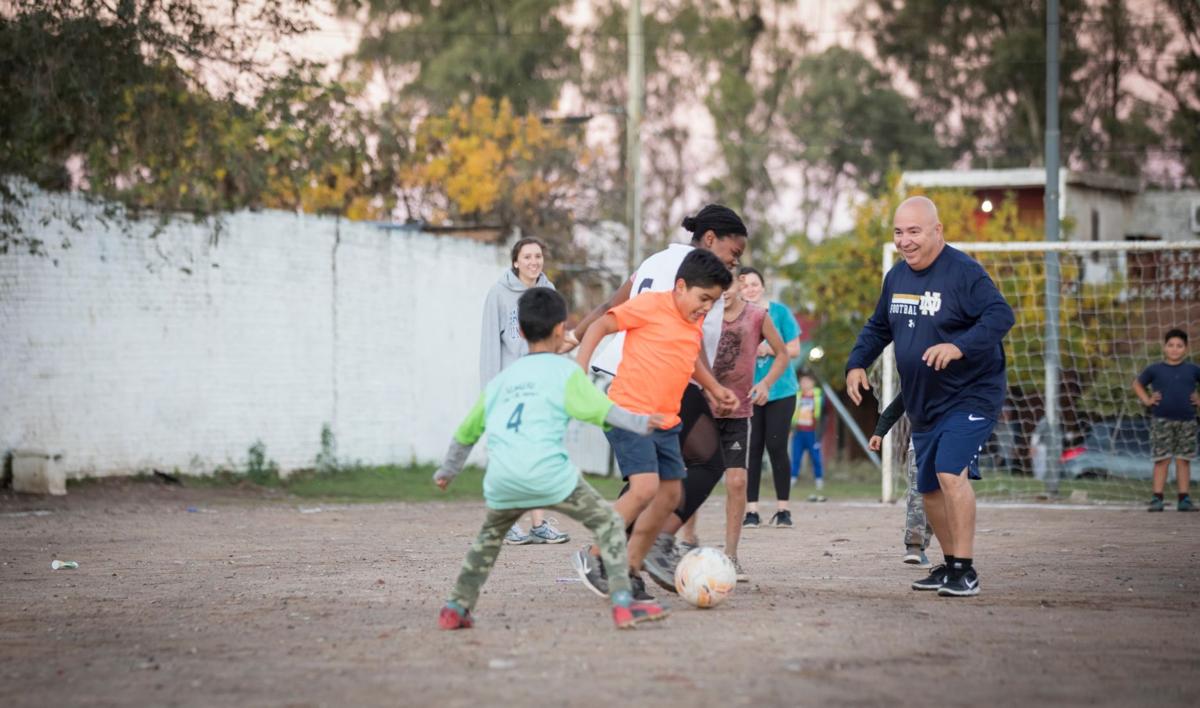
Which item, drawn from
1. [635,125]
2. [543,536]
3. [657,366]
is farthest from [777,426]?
[635,125]

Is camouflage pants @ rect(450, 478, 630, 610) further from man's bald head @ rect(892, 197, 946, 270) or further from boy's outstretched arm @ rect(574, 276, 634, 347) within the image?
man's bald head @ rect(892, 197, 946, 270)

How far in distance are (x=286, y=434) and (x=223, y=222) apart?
→ 266 cm

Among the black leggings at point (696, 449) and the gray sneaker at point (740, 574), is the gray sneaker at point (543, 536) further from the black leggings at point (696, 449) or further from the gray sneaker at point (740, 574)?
the black leggings at point (696, 449)

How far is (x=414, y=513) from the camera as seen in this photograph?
46.5 ft

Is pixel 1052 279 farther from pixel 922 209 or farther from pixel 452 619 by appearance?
pixel 452 619

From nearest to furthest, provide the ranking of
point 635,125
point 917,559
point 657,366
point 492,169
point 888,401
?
point 657,366
point 917,559
point 888,401
point 635,125
point 492,169

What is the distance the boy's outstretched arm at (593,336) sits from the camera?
693 centimetres

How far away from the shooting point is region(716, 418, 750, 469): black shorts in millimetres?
8414

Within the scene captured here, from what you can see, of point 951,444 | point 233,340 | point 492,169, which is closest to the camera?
point 951,444

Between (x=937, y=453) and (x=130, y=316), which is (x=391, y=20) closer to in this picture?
(x=130, y=316)

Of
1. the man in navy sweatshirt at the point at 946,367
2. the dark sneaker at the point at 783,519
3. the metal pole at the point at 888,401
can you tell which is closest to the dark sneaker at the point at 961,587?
the man in navy sweatshirt at the point at 946,367

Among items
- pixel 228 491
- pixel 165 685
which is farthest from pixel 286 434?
pixel 165 685

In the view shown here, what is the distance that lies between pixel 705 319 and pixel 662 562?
1302 mm

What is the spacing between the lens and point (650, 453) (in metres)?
7.08
